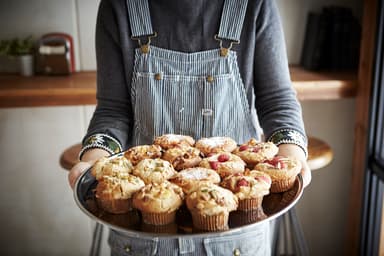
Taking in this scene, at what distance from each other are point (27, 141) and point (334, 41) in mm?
1424

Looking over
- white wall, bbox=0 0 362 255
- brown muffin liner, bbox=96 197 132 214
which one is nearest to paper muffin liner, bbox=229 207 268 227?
brown muffin liner, bbox=96 197 132 214

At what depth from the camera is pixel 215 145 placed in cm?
115

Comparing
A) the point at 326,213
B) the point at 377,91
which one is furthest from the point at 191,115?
the point at 326,213

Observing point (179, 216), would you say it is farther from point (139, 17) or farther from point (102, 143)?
point (139, 17)

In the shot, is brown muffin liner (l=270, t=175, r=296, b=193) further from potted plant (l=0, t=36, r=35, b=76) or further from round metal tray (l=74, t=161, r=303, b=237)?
potted plant (l=0, t=36, r=35, b=76)

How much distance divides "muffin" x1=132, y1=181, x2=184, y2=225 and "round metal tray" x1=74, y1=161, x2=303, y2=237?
2cm

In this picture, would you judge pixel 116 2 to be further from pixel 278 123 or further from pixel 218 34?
pixel 278 123

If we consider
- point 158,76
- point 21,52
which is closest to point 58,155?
point 21,52

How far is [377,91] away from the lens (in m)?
2.00

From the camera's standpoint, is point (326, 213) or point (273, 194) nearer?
point (273, 194)

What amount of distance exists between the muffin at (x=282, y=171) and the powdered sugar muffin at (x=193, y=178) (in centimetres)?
11

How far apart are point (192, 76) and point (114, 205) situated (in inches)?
17.2

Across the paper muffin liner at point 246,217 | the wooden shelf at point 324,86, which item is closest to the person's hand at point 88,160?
the paper muffin liner at point 246,217

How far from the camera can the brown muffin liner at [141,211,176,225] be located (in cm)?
94
